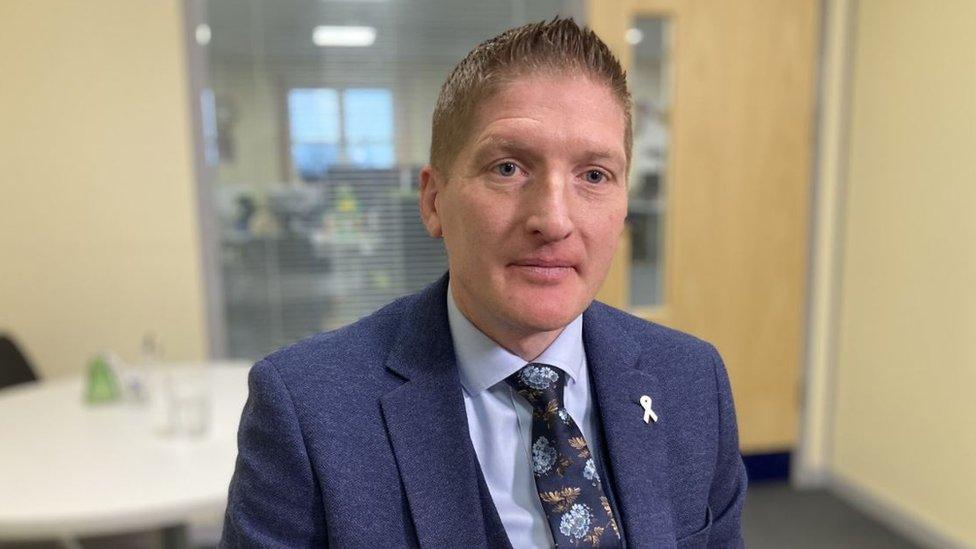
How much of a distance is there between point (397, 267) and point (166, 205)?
3.02 ft

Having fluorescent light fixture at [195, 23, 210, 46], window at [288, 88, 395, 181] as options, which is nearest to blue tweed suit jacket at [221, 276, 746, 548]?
window at [288, 88, 395, 181]

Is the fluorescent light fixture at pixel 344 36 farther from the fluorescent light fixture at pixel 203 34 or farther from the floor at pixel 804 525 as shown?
the floor at pixel 804 525

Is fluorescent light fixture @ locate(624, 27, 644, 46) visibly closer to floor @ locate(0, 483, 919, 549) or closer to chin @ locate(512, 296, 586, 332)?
floor @ locate(0, 483, 919, 549)

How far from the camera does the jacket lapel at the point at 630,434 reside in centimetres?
92

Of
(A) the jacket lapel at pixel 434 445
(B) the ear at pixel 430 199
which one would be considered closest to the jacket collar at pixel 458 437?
(A) the jacket lapel at pixel 434 445

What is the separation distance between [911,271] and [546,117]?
255 centimetres

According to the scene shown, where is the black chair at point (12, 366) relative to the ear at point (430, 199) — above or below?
below

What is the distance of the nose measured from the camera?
0.79m

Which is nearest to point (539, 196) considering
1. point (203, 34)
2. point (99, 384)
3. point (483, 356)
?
point (483, 356)

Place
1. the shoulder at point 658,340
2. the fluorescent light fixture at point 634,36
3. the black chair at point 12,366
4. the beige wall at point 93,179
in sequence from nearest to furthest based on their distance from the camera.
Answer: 1. the shoulder at point 658,340
2. the black chair at point 12,366
3. the beige wall at point 93,179
4. the fluorescent light fixture at point 634,36

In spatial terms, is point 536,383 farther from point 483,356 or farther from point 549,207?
point 549,207

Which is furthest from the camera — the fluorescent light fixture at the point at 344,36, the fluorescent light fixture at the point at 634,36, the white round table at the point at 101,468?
the fluorescent light fixture at the point at 634,36

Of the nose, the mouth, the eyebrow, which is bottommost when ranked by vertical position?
the mouth

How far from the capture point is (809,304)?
3334mm
